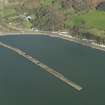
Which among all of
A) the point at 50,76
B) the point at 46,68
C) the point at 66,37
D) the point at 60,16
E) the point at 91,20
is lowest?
the point at 50,76

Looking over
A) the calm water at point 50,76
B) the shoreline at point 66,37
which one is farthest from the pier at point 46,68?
the shoreline at point 66,37

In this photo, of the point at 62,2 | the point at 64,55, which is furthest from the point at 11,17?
the point at 64,55

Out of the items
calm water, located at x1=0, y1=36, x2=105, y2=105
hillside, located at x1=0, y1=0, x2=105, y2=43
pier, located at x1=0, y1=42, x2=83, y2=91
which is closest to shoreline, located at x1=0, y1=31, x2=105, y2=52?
calm water, located at x1=0, y1=36, x2=105, y2=105

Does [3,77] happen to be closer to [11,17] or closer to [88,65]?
[88,65]

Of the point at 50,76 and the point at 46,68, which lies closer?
the point at 50,76

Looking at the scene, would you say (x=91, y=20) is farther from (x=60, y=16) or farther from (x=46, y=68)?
(x=46, y=68)

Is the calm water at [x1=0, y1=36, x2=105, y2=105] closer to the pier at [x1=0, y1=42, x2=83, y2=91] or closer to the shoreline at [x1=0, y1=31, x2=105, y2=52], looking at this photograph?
the pier at [x1=0, y1=42, x2=83, y2=91]

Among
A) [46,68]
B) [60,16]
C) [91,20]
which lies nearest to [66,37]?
[91,20]

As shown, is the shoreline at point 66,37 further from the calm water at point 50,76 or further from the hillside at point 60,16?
the hillside at point 60,16

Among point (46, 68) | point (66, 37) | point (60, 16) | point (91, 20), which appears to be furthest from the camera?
point (60, 16)
